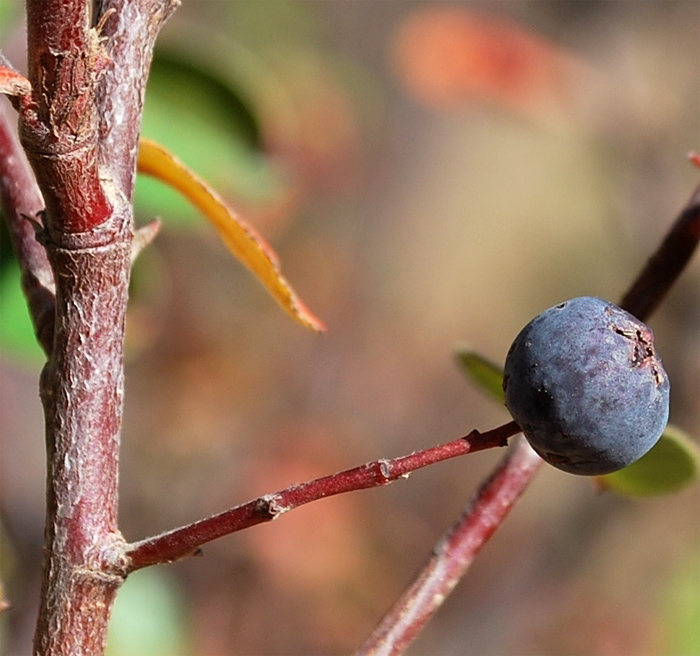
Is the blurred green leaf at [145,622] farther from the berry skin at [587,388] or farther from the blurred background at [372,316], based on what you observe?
the berry skin at [587,388]

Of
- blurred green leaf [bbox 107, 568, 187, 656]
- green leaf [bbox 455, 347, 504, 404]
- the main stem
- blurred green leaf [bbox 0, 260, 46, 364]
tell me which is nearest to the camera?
the main stem

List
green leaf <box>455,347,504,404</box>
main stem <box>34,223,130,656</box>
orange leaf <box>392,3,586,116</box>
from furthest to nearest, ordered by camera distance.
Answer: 1. orange leaf <box>392,3,586,116</box>
2. green leaf <box>455,347,504,404</box>
3. main stem <box>34,223,130,656</box>

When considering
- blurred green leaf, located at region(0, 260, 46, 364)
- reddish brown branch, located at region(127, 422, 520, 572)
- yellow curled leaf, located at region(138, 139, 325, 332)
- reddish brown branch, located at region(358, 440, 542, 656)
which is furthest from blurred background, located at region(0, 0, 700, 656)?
reddish brown branch, located at region(127, 422, 520, 572)

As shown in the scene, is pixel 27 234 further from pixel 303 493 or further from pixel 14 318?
pixel 14 318

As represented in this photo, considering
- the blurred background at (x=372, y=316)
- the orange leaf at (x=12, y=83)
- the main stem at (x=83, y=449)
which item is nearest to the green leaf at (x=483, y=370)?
the main stem at (x=83, y=449)

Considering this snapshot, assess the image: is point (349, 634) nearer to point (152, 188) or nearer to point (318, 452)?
point (318, 452)

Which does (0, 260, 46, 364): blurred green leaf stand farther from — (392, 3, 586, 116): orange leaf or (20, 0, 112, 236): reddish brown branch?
(392, 3, 586, 116): orange leaf
